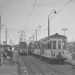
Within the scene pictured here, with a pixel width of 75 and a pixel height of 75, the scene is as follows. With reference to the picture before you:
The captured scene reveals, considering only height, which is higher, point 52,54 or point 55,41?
point 55,41

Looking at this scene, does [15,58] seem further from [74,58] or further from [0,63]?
[74,58]

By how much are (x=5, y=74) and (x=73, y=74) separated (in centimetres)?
485

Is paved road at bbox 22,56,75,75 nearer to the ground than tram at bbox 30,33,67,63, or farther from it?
nearer to the ground

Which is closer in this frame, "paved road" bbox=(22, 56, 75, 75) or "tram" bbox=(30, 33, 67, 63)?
"paved road" bbox=(22, 56, 75, 75)

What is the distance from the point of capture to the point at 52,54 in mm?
20891

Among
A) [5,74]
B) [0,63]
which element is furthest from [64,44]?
[5,74]

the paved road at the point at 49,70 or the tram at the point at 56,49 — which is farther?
the tram at the point at 56,49

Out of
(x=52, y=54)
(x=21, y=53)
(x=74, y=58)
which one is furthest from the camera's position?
(x=21, y=53)

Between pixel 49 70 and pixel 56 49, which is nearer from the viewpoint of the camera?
pixel 49 70

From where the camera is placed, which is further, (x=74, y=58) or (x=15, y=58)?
(x=15, y=58)

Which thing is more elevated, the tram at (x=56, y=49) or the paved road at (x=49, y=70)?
the tram at (x=56, y=49)

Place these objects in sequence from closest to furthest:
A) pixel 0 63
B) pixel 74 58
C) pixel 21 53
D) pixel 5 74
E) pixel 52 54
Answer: pixel 5 74, pixel 74 58, pixel 0 63, pixel 52 54, pixel 21 53

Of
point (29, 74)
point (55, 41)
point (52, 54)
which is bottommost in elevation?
point (29, 74)

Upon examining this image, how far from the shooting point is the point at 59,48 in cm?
2127
